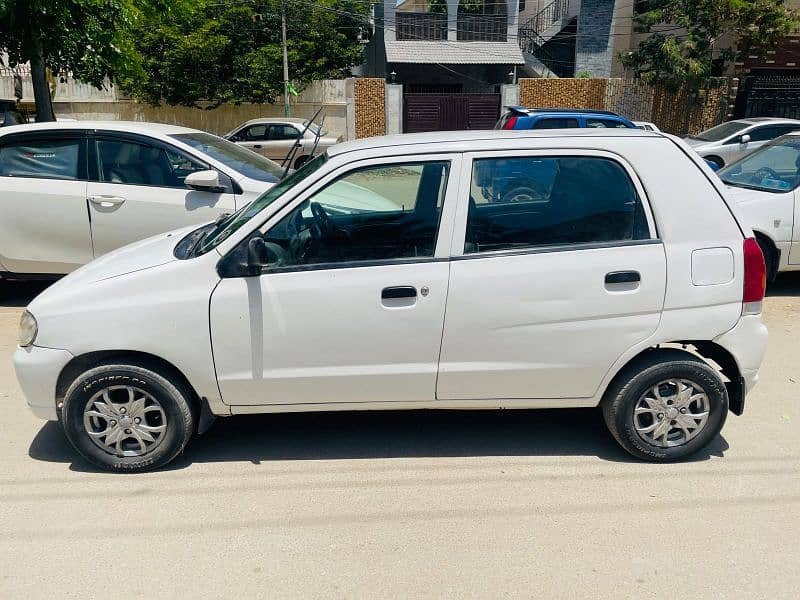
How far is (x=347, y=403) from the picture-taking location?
4.05 meters

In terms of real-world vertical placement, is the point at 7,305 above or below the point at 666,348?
below

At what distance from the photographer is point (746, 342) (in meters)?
4.05

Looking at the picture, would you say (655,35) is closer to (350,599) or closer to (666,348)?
(666,348)

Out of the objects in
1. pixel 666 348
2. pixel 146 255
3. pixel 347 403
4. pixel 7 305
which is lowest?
pixel 7 305

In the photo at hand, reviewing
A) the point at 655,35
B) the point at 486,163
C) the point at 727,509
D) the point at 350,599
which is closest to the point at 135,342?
the point at 350,599

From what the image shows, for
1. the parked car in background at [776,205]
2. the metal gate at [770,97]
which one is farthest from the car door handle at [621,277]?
the metal gate at [770,97]

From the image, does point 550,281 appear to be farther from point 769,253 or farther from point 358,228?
point 769,253

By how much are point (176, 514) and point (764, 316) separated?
18.8ft

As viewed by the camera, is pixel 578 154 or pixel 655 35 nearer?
pixel 578 154

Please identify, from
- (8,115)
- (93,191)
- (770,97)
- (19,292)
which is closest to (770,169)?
(93,191)

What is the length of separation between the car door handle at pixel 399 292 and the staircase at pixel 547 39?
30.1 meters

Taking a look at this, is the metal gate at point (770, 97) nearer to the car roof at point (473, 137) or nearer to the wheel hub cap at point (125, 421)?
the car roof at point (473, 137)

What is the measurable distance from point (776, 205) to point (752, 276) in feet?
12.7

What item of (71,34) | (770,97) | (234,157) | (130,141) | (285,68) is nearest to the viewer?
(130,141)
